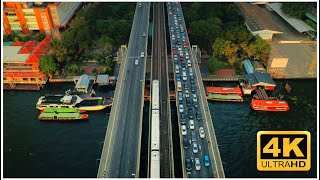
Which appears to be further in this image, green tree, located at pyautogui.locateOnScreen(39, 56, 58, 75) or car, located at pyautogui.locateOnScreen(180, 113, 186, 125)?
green tree, located at pyautogui.locateOnScreen(39, 56, 58, 75)

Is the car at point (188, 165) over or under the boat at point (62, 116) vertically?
over

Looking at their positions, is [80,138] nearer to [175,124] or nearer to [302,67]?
[175,124]

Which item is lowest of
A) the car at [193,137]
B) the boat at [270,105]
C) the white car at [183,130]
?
the boat at [270,105]

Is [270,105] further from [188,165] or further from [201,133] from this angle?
[188,165]

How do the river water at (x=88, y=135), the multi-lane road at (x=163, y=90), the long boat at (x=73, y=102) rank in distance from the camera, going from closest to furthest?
the multi-lane road at (x=163, y=90) < the river water at (x=88, y=135) < the long boat at (x=73, y=102)

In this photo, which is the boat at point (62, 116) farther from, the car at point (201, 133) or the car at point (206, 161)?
the car at point (206, 161)

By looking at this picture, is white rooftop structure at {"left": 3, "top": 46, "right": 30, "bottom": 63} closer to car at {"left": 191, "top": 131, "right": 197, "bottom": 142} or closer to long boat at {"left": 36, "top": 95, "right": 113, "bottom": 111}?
long boat at {"left": 36, "top": 95, "right": 113, "bottom": 111}

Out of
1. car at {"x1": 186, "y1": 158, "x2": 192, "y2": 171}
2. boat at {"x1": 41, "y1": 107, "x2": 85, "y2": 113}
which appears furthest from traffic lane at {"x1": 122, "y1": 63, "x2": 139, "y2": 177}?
boat at {"x1": 41, "y1": 107, "x2": 85, "y2": 113}

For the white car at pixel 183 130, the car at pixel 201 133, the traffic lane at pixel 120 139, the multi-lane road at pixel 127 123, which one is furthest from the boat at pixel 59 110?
the car at pixel 201 133
